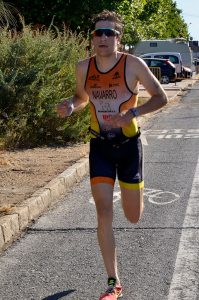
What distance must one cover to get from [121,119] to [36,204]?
10.6 ft

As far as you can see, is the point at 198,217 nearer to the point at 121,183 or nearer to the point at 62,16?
the point at 121,183

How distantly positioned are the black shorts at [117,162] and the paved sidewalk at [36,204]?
1763 millimetres

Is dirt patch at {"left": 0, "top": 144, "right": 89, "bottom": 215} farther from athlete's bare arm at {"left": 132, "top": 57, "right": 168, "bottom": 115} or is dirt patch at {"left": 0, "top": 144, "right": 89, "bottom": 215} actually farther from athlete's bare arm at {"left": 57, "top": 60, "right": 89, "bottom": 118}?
athlete's bare arm at {"left": 132, "top": 57, "right": 168, "bottom": 115}

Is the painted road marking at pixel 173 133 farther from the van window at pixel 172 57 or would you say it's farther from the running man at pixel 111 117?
the van window at pixel 172 57

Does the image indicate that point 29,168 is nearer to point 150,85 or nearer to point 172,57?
point 150,85

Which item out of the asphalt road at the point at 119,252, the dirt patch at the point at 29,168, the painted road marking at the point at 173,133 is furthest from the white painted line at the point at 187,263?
the painted road marking at the point at 173,133

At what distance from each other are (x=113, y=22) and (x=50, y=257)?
2.18 m

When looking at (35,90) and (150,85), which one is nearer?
(150,85)

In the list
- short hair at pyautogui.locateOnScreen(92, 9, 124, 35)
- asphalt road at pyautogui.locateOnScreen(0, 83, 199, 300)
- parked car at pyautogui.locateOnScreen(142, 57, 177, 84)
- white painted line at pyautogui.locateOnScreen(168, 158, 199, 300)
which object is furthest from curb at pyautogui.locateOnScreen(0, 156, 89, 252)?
parked car at pyautogui.locateOnScreen(142, 57, 177, 84)

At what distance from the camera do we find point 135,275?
538 centimetres

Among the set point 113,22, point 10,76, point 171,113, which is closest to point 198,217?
point 113,22

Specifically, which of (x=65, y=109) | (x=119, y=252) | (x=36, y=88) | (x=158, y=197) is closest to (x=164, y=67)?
(x=36, y=88)

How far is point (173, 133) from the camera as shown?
16.1 meters

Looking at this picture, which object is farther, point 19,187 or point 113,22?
point 19,187
